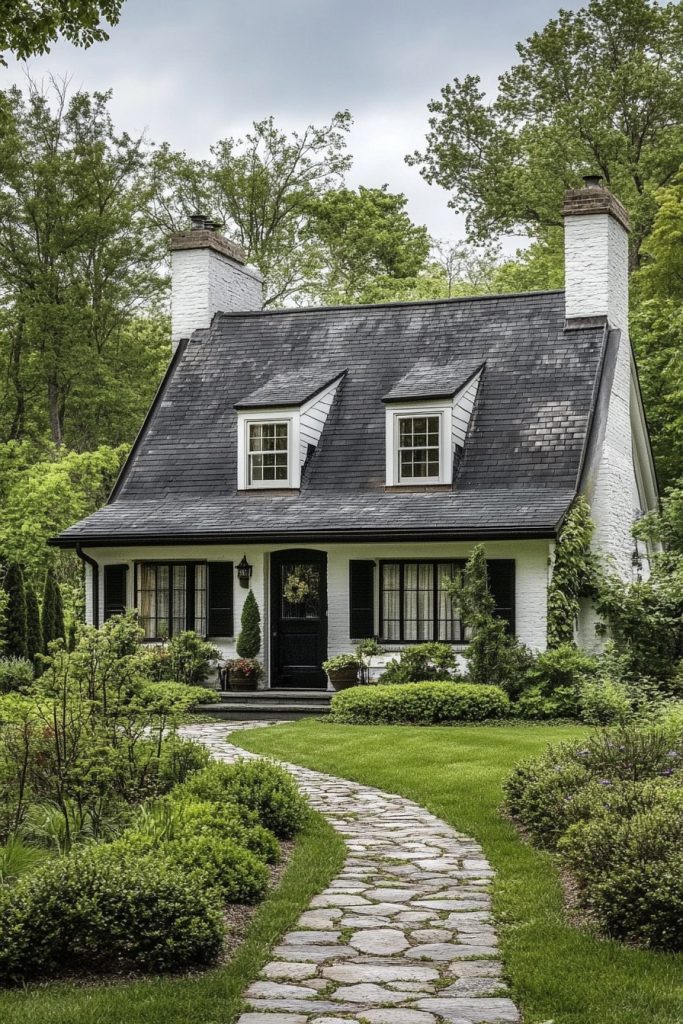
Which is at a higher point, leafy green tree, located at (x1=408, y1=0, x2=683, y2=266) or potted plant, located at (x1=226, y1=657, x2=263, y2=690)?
leafy green tree, located at (x1=408, y1=0, x2=683, y2=266)

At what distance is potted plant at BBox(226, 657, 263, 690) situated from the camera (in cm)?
1969

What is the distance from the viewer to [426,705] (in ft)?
54.2

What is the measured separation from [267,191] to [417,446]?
69.9ft

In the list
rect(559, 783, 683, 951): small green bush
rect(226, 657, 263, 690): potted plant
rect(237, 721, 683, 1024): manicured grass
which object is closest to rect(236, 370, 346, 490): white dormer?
rect(226, 657, 263, 690): potted plant

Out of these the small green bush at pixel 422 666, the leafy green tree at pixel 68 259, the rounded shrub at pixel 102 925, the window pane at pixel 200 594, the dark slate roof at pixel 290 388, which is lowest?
the rounded shrub at pixel 102 925

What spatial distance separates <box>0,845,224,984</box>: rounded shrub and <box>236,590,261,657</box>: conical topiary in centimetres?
1358

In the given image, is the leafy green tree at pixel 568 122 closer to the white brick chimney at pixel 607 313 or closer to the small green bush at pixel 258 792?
the white brick chimney at pixel 607 313

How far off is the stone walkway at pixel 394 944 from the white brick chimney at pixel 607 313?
38.2ft

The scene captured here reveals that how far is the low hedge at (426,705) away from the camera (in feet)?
54.1

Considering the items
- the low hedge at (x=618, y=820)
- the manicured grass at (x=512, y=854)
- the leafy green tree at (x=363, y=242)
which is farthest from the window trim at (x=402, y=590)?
the leafy green tree at (x=363, y=242)

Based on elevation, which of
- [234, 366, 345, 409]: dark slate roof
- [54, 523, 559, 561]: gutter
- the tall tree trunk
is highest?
the tall tree trunk

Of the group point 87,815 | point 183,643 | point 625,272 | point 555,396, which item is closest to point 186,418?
point 183,643

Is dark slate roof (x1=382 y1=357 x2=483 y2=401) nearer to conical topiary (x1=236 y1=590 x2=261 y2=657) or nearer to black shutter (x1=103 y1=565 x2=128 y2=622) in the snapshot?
conical topiary (x1=236 y1=590 x2=261 y2=657)

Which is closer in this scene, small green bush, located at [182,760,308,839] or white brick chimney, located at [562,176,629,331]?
small green bush, located at [182,760,308,839]
